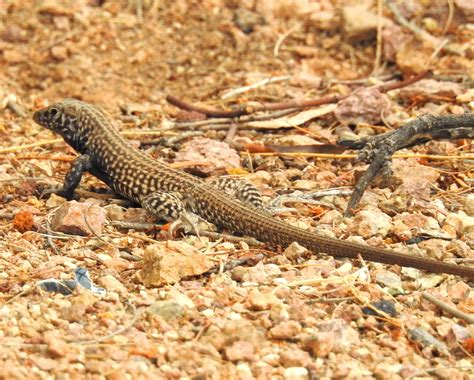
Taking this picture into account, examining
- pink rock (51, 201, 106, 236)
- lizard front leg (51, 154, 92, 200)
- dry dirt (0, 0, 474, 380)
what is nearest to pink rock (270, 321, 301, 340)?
dry dirt (0, 0, 474, 380)

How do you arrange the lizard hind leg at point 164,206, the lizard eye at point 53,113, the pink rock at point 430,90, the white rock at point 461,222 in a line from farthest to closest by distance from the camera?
the pink rock at point 430,90 → the lizard eye at point 53,113 → the lizard hind leg at point 164,206 → the white rock at point 461,222

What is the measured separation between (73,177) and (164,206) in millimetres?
950

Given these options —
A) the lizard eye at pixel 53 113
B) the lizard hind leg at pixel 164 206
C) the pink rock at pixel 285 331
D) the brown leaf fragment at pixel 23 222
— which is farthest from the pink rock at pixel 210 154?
the pink rock at pixel 285 331

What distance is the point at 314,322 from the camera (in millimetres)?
4434

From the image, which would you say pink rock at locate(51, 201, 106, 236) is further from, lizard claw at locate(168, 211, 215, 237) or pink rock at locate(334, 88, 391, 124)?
pink rock at locate(334, 88, 391, 124)

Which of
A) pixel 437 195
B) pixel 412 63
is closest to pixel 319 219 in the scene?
pixel 437 195

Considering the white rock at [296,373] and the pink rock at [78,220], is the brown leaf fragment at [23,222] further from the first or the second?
the white rock at [296,373]

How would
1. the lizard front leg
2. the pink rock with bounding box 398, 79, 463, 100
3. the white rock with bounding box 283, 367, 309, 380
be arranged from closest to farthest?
the white rock with bounding box 283, 367, 309, 380, the lizard front leg, the pink rock with bounding box 398, 79, 463, 100

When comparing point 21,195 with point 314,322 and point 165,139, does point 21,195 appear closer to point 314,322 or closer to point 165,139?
point 165,139

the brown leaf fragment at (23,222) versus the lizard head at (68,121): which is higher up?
the lizard head at (68,121)

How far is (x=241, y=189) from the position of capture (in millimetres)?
6215

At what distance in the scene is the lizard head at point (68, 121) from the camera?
704cm

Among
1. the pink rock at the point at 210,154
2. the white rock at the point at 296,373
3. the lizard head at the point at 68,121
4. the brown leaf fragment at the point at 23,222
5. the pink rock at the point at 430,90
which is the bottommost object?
the brown leaf fragment at the point at 23,222

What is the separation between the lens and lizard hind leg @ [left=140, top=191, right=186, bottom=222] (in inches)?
235
